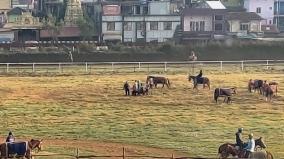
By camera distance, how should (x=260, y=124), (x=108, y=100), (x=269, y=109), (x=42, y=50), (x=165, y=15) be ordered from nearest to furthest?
(x=260, y=124)
(x=269, y=109)
(x=108, y=100)
(x=42, y=50)
(x=165, y=15)

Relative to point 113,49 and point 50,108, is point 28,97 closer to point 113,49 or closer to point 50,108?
point 50,108

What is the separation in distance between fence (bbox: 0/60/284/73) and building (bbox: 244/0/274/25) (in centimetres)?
3301

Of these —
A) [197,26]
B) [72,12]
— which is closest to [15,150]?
[72,12]

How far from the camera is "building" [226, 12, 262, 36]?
252 ft

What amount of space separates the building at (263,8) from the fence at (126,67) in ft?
108

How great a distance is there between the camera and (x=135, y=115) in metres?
31.0

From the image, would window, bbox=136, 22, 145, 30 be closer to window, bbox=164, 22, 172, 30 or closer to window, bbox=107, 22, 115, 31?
window, bbox=164, 22, 172, 30

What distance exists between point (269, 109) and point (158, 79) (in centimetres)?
859

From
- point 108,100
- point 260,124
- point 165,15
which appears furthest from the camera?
point 165,15

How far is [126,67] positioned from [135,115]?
20.2 meters

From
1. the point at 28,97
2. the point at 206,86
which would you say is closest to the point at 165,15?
the point at 206,86

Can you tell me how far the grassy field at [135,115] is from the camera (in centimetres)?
2606

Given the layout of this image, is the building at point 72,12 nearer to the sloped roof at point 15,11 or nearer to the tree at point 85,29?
the tree at point 85,29

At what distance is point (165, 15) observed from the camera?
7444 centimetres
